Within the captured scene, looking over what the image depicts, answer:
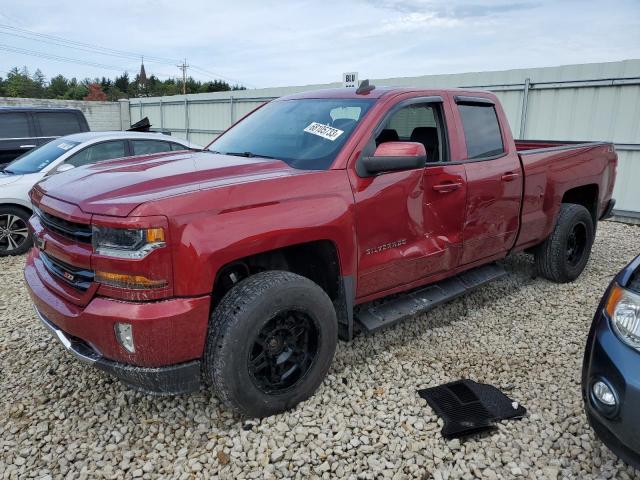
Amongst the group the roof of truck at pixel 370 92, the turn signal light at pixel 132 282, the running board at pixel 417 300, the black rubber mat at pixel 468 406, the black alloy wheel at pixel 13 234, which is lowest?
the black rubber mat at pixel 468 406

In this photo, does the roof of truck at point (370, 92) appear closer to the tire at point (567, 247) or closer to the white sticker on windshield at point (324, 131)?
the white sticker on windshield at point (324, 131)

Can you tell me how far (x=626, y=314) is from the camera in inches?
82.5

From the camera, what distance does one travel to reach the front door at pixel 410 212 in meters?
3.01

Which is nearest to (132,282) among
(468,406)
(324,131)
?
(324,131)

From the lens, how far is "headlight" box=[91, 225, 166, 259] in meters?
2.20

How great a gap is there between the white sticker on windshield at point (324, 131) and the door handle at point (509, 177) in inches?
62.7

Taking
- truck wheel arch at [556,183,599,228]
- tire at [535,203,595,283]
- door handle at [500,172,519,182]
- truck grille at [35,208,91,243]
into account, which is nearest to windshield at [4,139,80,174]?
truck grille at [35,208,91,243]

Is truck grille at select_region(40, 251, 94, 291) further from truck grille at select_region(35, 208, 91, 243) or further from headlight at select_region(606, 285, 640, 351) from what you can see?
headlight at select_region(606, 285, 640, 351)

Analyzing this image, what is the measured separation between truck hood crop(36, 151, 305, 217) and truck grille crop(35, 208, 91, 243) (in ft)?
0.36

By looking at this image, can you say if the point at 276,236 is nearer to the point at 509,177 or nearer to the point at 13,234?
the point at 509,177

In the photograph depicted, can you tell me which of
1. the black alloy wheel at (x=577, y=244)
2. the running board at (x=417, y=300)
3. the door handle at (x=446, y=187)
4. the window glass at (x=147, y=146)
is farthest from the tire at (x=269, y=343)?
the window glass at (x=147, y=146)

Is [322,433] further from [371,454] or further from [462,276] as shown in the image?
[462,276]

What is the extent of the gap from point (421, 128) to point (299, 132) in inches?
41.6

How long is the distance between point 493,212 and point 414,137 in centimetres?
89
